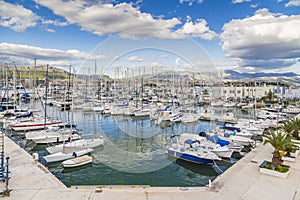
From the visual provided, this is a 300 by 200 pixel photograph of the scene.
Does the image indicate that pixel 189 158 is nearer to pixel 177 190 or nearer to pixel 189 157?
pixel 189 157

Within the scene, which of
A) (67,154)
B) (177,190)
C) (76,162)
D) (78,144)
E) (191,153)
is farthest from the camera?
(78,144)

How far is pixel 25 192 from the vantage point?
9305mm

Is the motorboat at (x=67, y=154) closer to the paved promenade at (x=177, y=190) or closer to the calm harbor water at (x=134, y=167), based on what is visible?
the calm harbor water at (x=134, y=167)

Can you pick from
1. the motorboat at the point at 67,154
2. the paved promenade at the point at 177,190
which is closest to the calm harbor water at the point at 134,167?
the motorboat at the point at 67,154

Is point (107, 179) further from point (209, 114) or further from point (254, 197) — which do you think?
point (209, 114)

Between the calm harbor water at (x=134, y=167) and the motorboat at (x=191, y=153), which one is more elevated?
the motorboat at (x=191, y=153)

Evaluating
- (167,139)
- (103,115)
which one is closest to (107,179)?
(167,139)

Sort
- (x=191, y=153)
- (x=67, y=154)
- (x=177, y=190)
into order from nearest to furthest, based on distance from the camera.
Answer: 1. (x=177, y=190)
2. (x=191, y=153)
3. (x=67, y=154)

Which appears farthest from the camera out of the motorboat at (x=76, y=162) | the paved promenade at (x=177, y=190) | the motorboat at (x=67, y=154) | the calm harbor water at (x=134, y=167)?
the motorboat at (x=67, y=154)

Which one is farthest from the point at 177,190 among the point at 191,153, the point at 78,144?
the point at 78,144

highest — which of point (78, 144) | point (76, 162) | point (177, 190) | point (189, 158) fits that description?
point (177, 190)

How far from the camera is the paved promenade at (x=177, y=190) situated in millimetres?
8898

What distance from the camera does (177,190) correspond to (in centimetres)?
949

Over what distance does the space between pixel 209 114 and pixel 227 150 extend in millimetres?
20293
